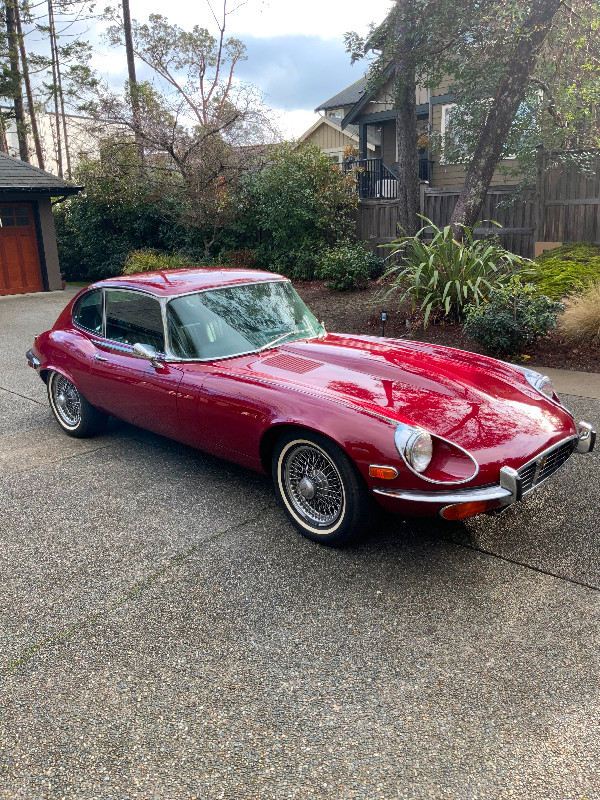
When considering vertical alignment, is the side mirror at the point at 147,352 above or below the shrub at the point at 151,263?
below

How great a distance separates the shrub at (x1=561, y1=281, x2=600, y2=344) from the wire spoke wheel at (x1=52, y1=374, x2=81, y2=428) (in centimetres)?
584

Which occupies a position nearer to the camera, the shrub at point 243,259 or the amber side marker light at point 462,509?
the amber side marker light at point 462,509

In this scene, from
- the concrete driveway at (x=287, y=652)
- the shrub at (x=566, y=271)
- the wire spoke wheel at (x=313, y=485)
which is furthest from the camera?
the shrub at (x=566, y=271)

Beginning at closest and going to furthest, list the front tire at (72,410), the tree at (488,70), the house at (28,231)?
the front tire at (72,410) < the tree at (488,70) < the house at (28,231)

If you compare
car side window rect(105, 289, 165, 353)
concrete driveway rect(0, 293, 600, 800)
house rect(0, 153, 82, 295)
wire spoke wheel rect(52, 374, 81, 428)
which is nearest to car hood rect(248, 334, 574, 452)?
concrete driveway rect(0, 293, 600, 800)

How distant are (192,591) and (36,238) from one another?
57.9ft

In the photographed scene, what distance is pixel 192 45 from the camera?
23.9 meters

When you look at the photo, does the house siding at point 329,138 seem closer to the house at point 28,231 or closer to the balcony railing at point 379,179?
the balcony railing at point 379,179

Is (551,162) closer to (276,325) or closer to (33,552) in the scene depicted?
(276,325)

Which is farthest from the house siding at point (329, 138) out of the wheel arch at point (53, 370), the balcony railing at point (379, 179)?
the wheel arch at point (53, 370)

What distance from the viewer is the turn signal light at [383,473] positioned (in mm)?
3105

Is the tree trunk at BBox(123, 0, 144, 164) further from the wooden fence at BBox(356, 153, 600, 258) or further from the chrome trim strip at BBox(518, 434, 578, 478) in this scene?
the chrome trim strip at BBox(518, 434, 578, 478)

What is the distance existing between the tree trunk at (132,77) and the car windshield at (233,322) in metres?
15.1

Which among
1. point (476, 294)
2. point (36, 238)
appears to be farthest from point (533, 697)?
point (36, 238)
